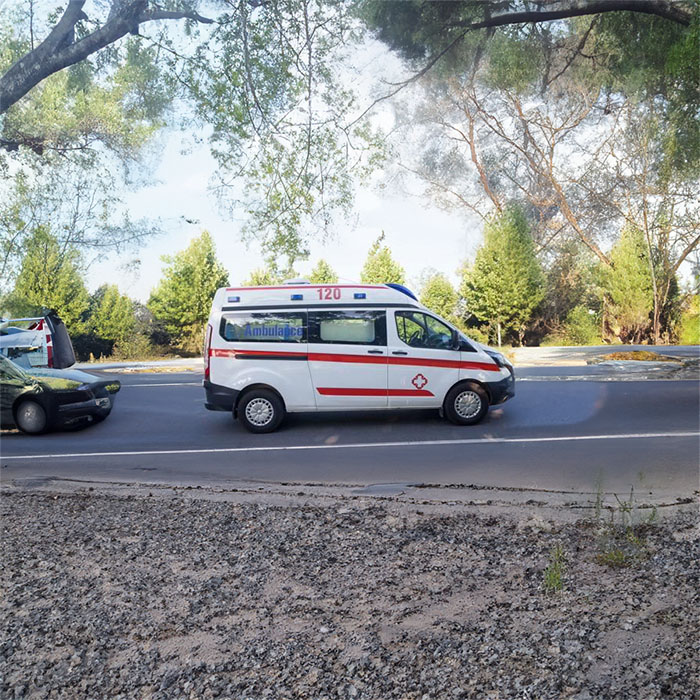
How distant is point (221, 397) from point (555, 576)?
6.83 metres

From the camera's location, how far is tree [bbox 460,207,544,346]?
2262 cm

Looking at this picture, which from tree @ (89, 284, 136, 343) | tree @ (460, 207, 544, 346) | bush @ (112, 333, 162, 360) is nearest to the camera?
tree @ (89, 284, 136, 343)

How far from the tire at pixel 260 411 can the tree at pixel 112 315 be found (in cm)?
1204

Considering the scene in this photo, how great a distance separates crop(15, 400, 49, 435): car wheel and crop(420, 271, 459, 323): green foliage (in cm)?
1581

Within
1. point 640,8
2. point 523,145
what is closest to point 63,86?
point 640,8

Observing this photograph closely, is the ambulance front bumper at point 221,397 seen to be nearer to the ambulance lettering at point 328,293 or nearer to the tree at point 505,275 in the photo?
the ambulance lettering at point 328,293

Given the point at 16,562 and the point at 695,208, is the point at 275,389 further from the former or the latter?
the point at 695,208

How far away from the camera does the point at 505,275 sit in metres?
22.8

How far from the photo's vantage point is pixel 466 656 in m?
2.75

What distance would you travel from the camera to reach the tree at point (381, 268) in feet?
71.8

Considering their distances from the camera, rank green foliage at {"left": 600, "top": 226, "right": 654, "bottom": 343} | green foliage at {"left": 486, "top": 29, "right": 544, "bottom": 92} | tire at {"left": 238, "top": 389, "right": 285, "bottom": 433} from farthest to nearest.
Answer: green foliage at {"left": 600, "top": 226, "right": 654, "bottom": 343} → tire at {"left": 238, "top": 389, "right": 285, "bottom": 433} → green foliage at {"left": 486, "top": 29, "right": 544, "bottom": 92}

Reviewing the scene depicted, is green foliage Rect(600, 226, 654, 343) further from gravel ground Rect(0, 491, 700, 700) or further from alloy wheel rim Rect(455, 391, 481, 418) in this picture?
gravel ground Rect(0, 491, 700, 700)

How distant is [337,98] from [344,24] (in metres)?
0.76

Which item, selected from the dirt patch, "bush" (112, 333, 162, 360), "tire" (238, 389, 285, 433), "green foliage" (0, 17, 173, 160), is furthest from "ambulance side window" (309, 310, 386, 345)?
"bush" (112, 333, 162, 360)
